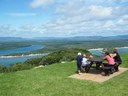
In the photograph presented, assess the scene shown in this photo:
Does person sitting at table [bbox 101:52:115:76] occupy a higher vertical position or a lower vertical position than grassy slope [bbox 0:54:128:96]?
higher

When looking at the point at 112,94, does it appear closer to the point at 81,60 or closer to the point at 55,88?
the point at 55,88

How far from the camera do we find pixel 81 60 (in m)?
Answer: 14.1

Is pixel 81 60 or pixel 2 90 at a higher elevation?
pixel 81 60

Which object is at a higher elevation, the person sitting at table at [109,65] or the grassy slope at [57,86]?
the person sitting at table at [109,65]

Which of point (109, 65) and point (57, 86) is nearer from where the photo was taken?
point (57, 86)

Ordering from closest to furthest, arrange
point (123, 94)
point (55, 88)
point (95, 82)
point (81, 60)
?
1. point (123, 94)
2. point (55, 88)
3. point (95, 82)
4. point (81, 60)

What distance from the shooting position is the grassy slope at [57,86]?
982cm

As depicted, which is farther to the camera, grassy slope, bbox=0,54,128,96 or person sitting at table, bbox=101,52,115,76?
person sitting at table, bbox=101,52,115,76

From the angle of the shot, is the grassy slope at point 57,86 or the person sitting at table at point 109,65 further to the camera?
the person sitting at table at point 109,65

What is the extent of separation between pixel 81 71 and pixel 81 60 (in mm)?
814

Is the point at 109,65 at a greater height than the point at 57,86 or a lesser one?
greater

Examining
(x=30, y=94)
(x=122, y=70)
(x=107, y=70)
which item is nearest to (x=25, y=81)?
(x=30, y=94)

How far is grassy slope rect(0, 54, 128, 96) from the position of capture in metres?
9.82

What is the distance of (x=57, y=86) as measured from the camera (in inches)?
432
